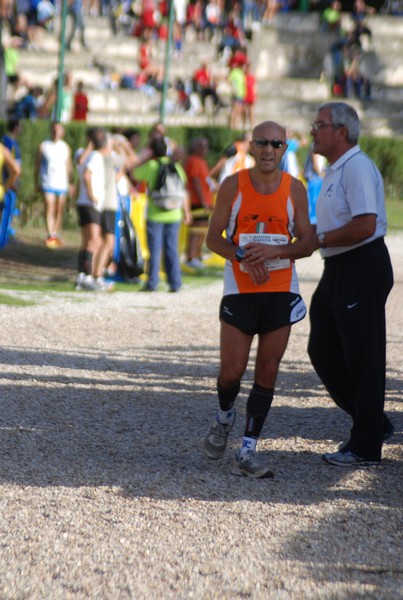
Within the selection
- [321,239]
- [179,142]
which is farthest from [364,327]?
[179,142]

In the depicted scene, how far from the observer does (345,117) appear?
6.31 meters

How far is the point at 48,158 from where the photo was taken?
17.1 meters

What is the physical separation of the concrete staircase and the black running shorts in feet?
67.7

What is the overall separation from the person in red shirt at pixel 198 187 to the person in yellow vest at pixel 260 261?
9.55 meters

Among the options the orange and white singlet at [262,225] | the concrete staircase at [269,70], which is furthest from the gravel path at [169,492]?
the concrete staircase at [269,70]

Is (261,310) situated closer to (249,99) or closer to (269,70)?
(249,99)

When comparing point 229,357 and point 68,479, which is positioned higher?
point 229,357

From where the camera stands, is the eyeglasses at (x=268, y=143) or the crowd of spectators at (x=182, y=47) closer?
the eyeglasses at (x=268, y=143)

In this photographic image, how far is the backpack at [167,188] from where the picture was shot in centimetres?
1315

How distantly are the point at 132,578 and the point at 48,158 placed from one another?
1314 centimetres

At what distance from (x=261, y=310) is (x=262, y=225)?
1.36 feet

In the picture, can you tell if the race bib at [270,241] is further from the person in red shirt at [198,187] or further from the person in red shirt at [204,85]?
the person in red shirt at [204,85]

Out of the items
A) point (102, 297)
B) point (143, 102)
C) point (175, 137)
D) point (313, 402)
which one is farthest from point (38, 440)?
point (143, 102)

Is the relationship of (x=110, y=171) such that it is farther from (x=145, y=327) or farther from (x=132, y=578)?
(x=132, y=578)
